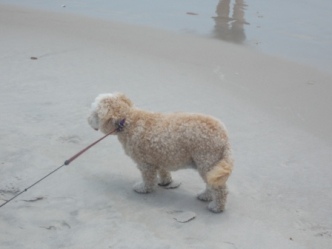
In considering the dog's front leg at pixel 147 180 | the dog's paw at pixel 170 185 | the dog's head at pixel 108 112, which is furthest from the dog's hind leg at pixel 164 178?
the dog's head at pixel 108 112

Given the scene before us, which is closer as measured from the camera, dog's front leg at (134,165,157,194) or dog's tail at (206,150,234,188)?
dog's tail at (206,150,234,188)

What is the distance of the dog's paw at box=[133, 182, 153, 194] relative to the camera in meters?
4.05

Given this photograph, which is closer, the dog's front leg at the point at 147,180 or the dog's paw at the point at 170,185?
the dog's front leg at the point at 147,180

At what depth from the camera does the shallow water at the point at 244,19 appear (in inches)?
339

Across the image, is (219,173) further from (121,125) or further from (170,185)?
(121,125)

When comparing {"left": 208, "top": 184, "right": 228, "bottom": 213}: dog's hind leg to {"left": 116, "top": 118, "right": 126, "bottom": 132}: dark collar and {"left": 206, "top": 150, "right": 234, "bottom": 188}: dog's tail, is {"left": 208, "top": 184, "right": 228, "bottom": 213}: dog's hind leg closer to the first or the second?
{"left": 206, "top": 150, "right": 234, "bottom": 188}: dog's tail

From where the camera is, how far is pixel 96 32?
870 cm

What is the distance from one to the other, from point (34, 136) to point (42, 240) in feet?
5.83

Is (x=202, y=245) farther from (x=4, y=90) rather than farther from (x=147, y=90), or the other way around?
(x=4, y=90)

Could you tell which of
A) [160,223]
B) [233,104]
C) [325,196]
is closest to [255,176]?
[325,196]

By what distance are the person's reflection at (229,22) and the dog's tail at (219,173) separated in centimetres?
545

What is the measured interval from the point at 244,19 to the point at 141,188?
7090 millimetres

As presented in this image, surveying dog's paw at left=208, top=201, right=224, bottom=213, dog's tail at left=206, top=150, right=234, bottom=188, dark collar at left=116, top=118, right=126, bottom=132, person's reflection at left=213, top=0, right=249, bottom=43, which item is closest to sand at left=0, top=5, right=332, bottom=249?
dog's paw at left=208, top=201, right=224, bottom=213

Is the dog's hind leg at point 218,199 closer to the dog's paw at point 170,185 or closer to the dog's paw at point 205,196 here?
the dog's paw at point 205,196
